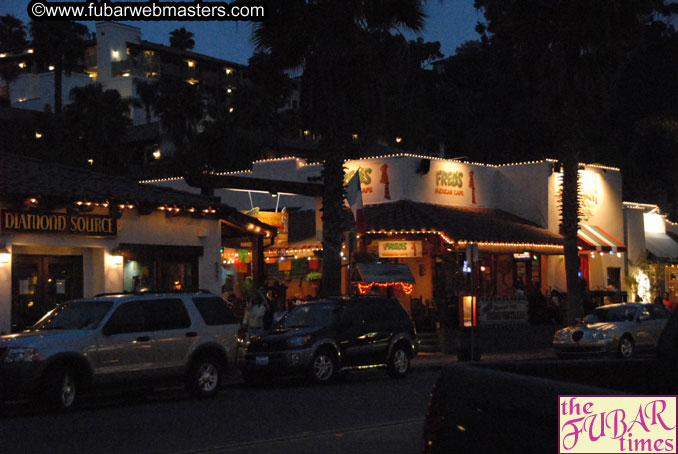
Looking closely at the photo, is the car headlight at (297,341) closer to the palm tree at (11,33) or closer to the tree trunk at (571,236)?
the tree trunk at (571,236)

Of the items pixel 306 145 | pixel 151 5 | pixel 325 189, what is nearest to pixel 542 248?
pixel 325 189

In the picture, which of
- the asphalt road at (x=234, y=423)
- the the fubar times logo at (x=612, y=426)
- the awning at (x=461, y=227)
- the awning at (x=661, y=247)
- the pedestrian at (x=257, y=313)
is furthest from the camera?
the awning at (x=661, y=247)

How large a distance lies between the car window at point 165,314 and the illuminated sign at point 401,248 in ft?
52.0

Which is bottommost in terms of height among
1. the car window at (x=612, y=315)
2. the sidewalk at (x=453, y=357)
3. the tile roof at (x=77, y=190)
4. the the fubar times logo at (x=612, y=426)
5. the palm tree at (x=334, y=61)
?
the sidewalk at (x=453, y=357)

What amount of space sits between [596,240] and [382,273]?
44.3ft

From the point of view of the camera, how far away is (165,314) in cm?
1659

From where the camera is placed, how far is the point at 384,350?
20453 mm

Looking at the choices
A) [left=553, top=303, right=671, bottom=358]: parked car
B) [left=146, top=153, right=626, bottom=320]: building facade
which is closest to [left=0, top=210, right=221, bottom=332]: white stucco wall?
[left=146, top=153, right=626, bottom=320]: building facade

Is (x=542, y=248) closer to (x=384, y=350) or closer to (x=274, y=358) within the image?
(x=384, y=350)

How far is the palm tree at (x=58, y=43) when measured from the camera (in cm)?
6675

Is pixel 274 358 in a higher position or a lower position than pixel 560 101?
lower

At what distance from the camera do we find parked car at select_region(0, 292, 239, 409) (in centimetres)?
1467

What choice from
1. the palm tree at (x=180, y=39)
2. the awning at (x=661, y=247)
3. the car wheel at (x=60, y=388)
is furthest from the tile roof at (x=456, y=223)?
the palm tree at (x=180, y=39)

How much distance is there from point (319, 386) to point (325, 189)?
6.51 metres
